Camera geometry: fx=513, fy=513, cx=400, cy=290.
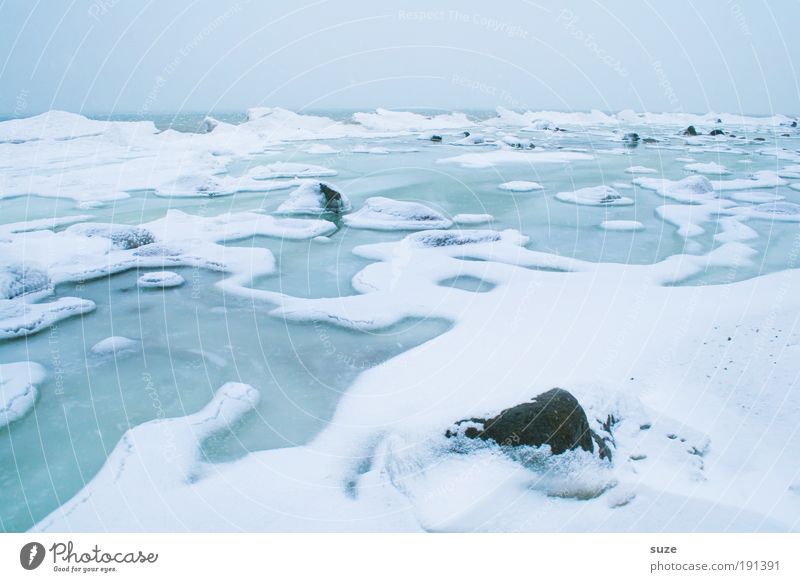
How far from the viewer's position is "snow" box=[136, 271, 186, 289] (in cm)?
791

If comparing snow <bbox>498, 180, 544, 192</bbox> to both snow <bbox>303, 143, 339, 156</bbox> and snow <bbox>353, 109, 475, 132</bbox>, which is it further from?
snow <bbox>353, 109, 475, 132</bbox>

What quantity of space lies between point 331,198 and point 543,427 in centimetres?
1044

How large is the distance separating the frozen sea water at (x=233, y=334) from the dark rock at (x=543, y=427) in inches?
62.0

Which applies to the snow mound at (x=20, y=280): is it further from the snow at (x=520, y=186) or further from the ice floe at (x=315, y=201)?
the snow at (x=520, y=186)

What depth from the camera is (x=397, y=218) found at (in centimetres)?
1184

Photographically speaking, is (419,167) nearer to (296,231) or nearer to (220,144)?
(296,231)

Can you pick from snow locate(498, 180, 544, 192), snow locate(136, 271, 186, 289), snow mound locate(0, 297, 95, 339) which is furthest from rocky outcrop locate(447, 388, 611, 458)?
snow locate(498, 180, 544, 192)

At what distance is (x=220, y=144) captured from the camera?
3084cm

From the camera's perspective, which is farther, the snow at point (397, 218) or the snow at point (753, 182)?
the snow at point (753, 182)

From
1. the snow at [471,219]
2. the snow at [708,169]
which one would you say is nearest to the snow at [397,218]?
the snow at [471,219]

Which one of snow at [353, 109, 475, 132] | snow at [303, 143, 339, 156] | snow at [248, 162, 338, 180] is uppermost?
snow at [353, 109, 475, 132]

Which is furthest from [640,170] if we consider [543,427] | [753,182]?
[543,427]

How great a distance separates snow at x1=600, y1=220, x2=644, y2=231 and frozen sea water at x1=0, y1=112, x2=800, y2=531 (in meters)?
0.24

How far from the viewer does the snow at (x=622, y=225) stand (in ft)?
37.9
